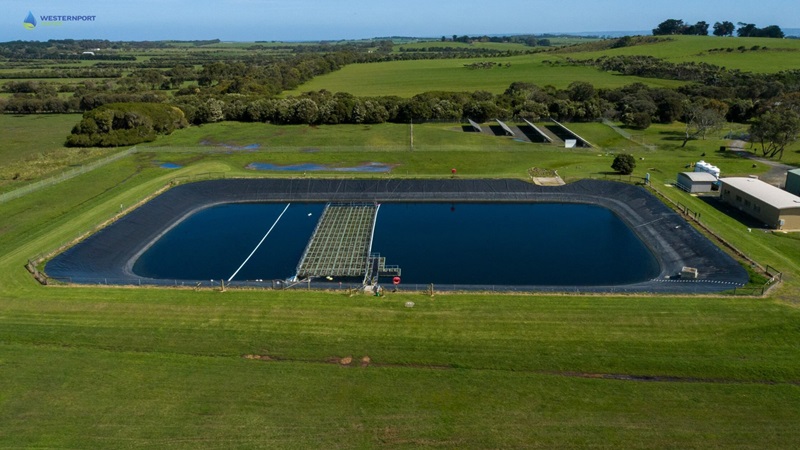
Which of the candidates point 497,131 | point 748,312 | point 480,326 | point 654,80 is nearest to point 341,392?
point 480,326

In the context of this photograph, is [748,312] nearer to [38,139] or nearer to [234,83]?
[38,139]

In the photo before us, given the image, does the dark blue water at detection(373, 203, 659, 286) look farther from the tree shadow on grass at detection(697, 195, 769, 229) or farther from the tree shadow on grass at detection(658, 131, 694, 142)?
the tree shadow on grass at detection(658, 131, 694, 142)

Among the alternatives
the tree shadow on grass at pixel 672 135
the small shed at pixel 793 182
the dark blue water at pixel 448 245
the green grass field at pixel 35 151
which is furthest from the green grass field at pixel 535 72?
the dark blue water at pixel 448 245

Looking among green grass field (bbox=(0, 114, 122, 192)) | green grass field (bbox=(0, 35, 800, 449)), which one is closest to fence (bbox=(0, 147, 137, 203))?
green grass field (bbox=(0, 114, 122, 192))

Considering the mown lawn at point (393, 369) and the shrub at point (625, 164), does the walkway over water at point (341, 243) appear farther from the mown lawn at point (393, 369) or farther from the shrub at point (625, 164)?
the shrub at point (625, 164)

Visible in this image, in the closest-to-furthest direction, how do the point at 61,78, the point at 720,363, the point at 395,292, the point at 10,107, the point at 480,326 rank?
the point at 720,363, the point at 480,326, the point at 395,292, the point at 10,107, the point at 61,78

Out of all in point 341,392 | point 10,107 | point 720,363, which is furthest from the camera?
point 10,107
